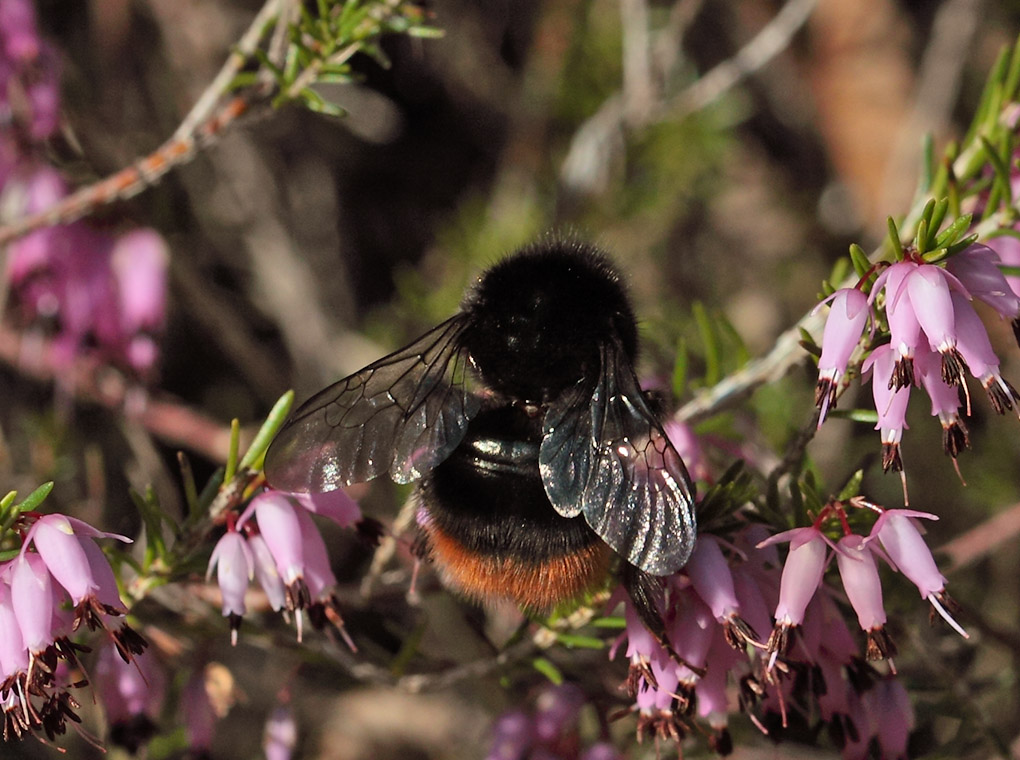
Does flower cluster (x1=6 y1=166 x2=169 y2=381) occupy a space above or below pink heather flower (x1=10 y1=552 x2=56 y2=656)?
above

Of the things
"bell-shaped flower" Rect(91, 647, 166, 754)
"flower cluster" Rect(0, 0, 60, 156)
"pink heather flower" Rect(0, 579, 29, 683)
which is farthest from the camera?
"flower cluster" Rect(0, 0, 60, 156)

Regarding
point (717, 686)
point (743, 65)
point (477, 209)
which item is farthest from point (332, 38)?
point (477, 209)

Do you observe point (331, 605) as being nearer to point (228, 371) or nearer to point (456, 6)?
point (228, 371)

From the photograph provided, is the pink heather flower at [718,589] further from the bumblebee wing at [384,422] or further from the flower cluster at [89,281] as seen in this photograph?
the flower cluster at [89,281]

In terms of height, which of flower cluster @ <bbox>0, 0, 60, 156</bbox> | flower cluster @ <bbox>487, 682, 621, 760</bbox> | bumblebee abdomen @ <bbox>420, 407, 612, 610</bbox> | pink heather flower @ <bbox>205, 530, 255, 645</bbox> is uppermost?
flower cluster @ <bbox>0, 0, 60, 156</bbox>

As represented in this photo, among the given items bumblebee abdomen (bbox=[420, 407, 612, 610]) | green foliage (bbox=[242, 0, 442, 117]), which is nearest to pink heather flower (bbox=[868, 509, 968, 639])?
bumblebee abdomen (bbox=[420, 407, 612, 610])

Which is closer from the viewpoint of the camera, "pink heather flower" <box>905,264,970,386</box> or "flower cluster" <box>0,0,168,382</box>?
"pink heather flower" <box>905,264,970,386</box>

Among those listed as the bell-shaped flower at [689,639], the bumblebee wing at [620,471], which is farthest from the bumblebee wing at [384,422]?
the bell-shaped flower at [689,639]

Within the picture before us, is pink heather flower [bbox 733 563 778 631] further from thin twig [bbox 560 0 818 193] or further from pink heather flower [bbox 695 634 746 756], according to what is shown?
thin twig [bbox 560 0 818 193]
